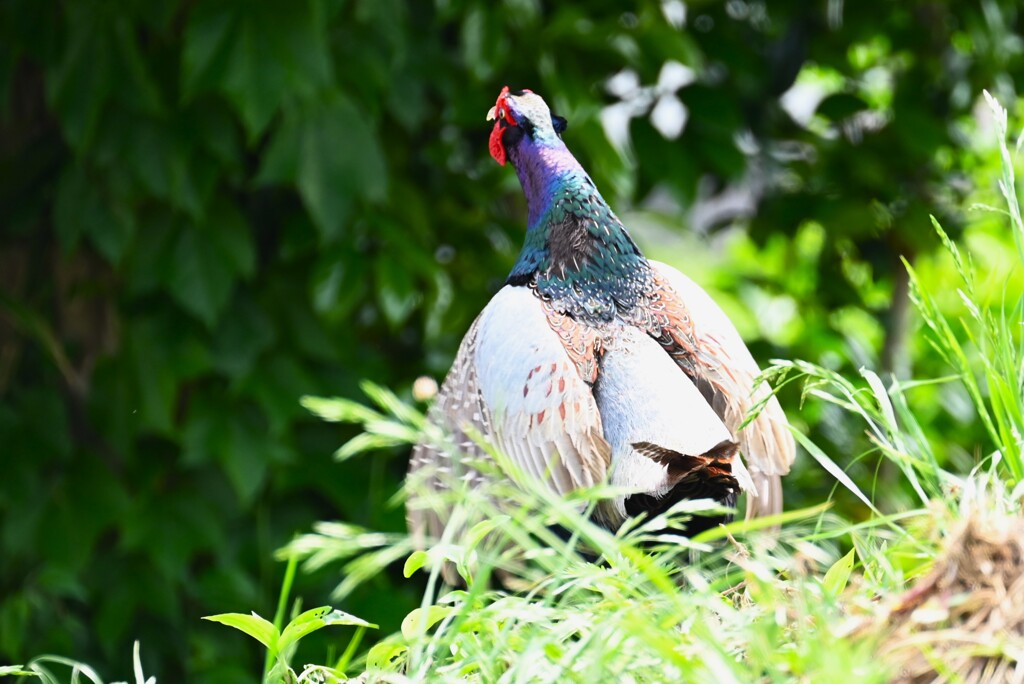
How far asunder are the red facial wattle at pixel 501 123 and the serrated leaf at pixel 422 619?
1.92 ft

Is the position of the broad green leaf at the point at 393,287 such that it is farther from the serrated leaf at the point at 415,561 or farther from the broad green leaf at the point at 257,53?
the serrated leaf at the point at 415,561

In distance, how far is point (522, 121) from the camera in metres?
1.19

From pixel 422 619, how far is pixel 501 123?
0.65m

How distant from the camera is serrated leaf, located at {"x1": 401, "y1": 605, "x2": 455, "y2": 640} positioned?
2.29ft

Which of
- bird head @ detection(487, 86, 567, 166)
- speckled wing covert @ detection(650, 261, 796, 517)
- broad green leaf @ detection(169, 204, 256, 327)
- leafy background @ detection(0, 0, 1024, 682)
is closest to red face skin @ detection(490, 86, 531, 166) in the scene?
bird head @ detection(487, 86, 567, 166)

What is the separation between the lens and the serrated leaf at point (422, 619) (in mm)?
697

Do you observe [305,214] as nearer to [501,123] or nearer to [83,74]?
[83,74]

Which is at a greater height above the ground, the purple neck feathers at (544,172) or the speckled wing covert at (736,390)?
the purple neck feathers at (544,172)

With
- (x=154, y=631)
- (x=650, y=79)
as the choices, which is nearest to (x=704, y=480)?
(x=650, y=79)

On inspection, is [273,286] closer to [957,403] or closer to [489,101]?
[489,101]

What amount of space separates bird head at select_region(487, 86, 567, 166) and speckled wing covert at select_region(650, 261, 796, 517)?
0.18m

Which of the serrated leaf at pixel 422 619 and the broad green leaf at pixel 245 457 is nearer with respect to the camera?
the serrated leaf at pixel 422 619

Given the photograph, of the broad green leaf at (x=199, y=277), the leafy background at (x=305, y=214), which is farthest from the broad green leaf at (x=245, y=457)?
the broad green leaf at (x=199, y=277)

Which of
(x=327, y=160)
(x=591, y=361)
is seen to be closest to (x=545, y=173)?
(x=591, y=361)
